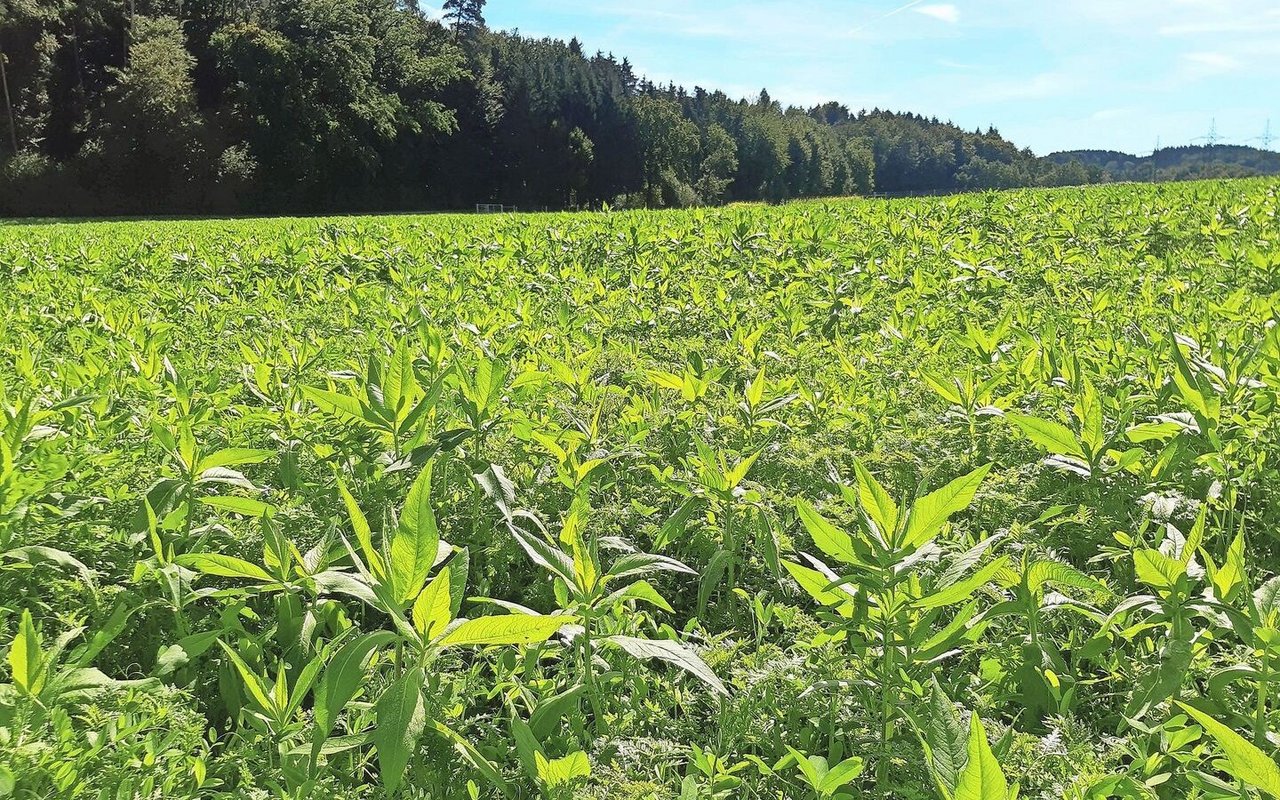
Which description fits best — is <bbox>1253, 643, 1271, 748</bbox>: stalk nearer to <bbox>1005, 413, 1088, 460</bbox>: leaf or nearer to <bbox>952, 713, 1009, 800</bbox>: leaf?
<bbox>952, 713, 1009, 800</bbox>: leaf

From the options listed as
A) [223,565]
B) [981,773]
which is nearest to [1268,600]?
[981,773]

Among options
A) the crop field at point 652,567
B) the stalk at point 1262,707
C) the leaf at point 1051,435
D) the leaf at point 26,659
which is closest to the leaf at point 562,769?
the crop field at point 652,567

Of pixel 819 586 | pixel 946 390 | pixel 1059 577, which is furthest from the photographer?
pixel 946 390

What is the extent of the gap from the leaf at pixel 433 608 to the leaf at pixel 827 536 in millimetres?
681

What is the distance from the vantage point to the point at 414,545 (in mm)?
1405

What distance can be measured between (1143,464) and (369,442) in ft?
8.66

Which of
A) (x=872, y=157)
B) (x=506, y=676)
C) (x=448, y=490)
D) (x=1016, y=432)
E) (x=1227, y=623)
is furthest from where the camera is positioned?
(x=872, y=157)

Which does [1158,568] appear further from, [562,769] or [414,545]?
[414,545]

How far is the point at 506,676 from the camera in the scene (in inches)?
73.9

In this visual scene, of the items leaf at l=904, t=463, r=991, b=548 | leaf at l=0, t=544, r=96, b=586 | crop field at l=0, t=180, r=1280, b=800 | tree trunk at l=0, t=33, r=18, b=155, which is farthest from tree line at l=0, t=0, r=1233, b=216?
leaf at l=904, t=463, r=991, b=548

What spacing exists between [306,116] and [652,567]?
55.2m

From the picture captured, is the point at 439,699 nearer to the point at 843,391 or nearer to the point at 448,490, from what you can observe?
the point at 448,490

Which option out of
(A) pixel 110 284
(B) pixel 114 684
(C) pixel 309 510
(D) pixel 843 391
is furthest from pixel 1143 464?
(A) pixel 110 284

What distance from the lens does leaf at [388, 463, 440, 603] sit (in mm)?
1397
